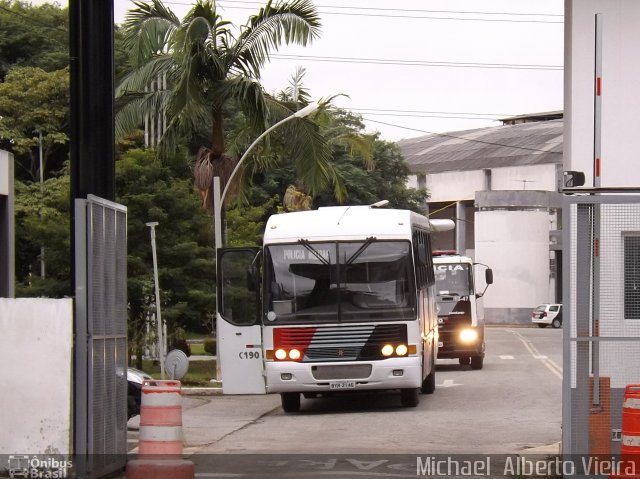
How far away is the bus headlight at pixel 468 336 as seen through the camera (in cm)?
3033

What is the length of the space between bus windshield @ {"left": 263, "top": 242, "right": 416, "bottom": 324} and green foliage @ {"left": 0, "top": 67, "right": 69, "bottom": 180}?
99.2 ft

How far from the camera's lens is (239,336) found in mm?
19141

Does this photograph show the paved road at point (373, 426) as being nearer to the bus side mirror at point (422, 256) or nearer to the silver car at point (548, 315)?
the bus side mirror at point (422, 256)

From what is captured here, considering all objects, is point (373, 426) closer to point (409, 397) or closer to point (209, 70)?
point (409, 397)

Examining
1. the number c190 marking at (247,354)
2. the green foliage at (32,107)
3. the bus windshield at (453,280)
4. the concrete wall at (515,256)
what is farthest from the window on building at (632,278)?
the concrete wall at (515,256)

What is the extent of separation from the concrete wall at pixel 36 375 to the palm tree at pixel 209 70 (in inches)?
610

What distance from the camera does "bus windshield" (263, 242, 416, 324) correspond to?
19656 millimetres

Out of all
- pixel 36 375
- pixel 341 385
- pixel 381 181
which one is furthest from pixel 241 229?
pixel 381 181

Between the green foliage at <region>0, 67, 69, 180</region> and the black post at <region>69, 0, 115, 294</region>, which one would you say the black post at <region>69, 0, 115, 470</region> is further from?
the green foliage at <region>0, 67, 69, 180</region>

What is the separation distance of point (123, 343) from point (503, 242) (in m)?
63.2

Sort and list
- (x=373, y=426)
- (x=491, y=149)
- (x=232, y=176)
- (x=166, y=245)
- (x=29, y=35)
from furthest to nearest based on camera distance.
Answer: (x=491, y=149) → (x=29, y=35) → (x=166, y=245) → (x=232, y=176) → (x=373, y=426)

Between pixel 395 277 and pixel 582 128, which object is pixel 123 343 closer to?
pixel 582 128

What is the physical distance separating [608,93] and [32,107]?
38.8 metres

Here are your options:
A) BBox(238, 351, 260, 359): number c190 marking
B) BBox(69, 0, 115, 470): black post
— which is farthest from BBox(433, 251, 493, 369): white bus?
BBox(69, 0, 115, 470): black post
